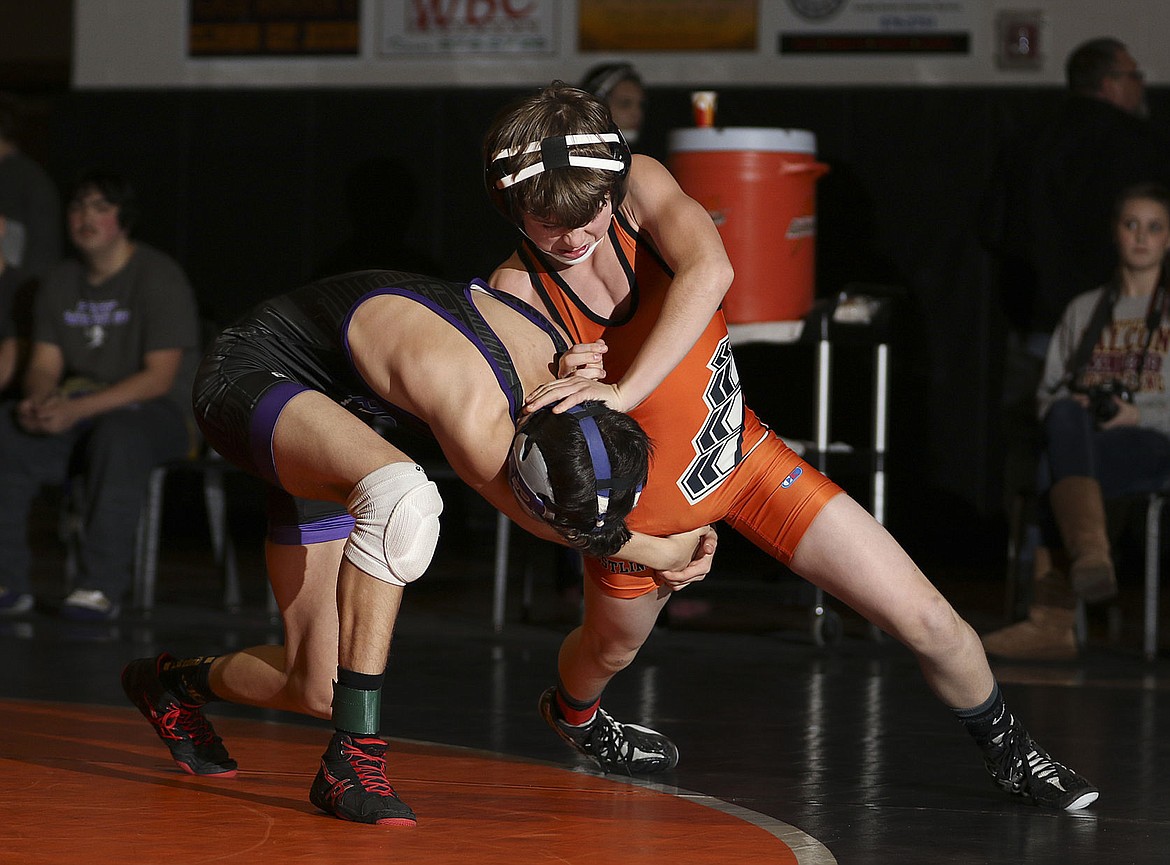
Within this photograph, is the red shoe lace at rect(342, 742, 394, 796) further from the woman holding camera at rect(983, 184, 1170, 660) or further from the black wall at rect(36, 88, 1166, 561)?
the black wall at rect(36, 88, 1166, 561)

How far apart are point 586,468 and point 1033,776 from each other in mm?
1049

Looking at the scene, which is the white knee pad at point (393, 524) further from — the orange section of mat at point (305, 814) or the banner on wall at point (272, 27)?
the banner on wall at point (272, 27)

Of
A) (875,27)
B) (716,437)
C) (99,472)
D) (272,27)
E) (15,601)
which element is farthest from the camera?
(272,27)

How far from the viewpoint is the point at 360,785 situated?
257 cm

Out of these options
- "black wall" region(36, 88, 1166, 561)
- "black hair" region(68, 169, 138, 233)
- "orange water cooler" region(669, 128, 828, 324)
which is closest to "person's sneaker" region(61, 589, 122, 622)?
"black hair" region(68, 169, 138, 233)

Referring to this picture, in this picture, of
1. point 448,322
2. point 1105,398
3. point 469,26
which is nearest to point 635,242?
point 448,322

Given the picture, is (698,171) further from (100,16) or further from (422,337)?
(100,16)

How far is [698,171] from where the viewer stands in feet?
15.8

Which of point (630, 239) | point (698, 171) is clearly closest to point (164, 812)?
point (630, 239)

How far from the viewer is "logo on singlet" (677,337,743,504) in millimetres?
2842

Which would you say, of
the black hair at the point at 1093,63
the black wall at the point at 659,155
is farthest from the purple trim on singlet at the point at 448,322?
the black wall at the point at 659,155

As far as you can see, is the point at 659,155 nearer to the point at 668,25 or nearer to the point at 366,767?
the point at 668,25

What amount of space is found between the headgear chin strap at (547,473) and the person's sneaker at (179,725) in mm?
860

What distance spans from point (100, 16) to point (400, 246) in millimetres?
1715
